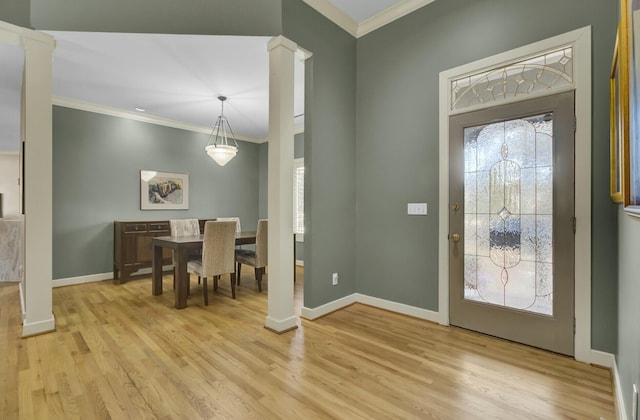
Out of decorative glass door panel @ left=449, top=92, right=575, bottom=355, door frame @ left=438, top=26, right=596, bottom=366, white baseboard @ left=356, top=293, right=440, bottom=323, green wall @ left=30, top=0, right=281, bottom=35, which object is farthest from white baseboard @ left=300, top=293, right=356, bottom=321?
green wall @ left=30, top=0, right=281, bottom=35

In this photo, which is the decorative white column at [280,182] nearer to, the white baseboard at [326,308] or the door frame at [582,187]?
the white baseboard at [326,308]

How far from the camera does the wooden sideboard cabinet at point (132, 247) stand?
4.62m

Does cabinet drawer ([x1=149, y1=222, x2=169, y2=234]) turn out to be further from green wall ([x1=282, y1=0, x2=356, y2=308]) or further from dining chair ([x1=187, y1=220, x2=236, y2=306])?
green wall ([x1=282, y1=0, x2=356, y2=308])

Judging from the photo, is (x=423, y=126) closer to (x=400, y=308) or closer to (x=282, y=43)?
(x=282, y=43)

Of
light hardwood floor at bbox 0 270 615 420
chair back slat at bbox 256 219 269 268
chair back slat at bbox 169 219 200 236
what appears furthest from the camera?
chair back slat at bbox 169 219 200 236

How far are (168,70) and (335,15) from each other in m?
2.05

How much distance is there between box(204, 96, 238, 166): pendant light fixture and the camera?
4.36m

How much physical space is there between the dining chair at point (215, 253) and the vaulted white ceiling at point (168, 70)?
1851mm

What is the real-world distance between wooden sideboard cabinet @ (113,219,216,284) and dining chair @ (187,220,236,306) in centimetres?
159

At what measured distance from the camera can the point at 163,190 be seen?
5469 mm

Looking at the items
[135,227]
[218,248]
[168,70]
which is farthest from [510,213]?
[135,227]

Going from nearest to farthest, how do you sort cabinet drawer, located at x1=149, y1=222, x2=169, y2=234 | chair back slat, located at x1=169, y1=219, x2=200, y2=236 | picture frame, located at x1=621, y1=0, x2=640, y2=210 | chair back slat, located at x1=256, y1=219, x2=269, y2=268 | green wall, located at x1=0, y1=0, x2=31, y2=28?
picture frame, located at x1=621, y1=0, x2=640, y2=210 < green wall, located at x1=0, y1=0, x2=31, y2=28 < chair back slat, located at x1=256, y1=219, x2=269, y2=268 < chair back slat, located at x1=169, y1=219, x2=200, y2=236 < cabinet drawer, located at x1=149, y1=222, x2=169, y2=234

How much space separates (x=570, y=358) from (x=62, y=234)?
20.0ft

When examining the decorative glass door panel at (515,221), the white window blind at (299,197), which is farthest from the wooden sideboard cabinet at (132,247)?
the decorative glass door panel at (515,221)
